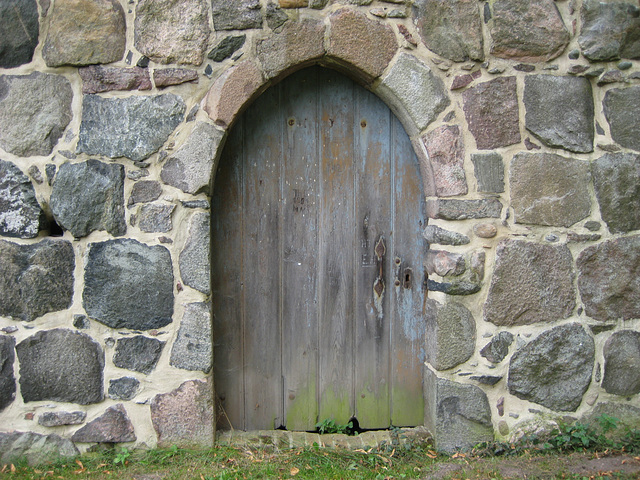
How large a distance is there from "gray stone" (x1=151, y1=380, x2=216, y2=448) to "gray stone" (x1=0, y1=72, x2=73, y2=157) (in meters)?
1.21

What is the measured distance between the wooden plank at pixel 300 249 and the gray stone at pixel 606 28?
1265 millimetres

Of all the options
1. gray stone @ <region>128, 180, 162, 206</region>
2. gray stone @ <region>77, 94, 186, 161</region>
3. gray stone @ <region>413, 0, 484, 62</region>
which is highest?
gray stone @ <region>413, 0, 484, 62</region>

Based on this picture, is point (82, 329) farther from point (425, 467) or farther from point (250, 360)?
point (425, 467)

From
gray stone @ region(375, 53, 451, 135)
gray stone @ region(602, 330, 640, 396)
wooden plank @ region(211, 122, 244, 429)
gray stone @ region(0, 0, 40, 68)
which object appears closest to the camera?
gray stone @ region(0, 0, 40, 68)

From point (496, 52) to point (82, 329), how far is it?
2.22 metres

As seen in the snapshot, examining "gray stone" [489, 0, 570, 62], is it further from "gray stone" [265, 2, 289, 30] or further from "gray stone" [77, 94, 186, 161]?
"gray stone" [77, 94, 186, 161]

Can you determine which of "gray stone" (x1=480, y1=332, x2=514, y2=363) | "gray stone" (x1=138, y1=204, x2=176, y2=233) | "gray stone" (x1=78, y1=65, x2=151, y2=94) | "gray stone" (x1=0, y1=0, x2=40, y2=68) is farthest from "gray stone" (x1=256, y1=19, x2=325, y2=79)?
"gray stone" (x1=480, y1=332, x2=514, y2=363)

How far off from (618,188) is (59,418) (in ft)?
8.99

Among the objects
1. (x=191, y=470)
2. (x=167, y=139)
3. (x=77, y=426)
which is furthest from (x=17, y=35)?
(x=191, y=470)

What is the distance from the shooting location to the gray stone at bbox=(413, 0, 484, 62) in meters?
2.14

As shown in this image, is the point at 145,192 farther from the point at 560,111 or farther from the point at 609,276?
the point at 609,276

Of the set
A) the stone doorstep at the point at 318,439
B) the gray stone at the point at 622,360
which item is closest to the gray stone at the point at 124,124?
the stone doorstep at the point at 318,439

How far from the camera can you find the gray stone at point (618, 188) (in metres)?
2.24

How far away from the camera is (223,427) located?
2.41 metres
